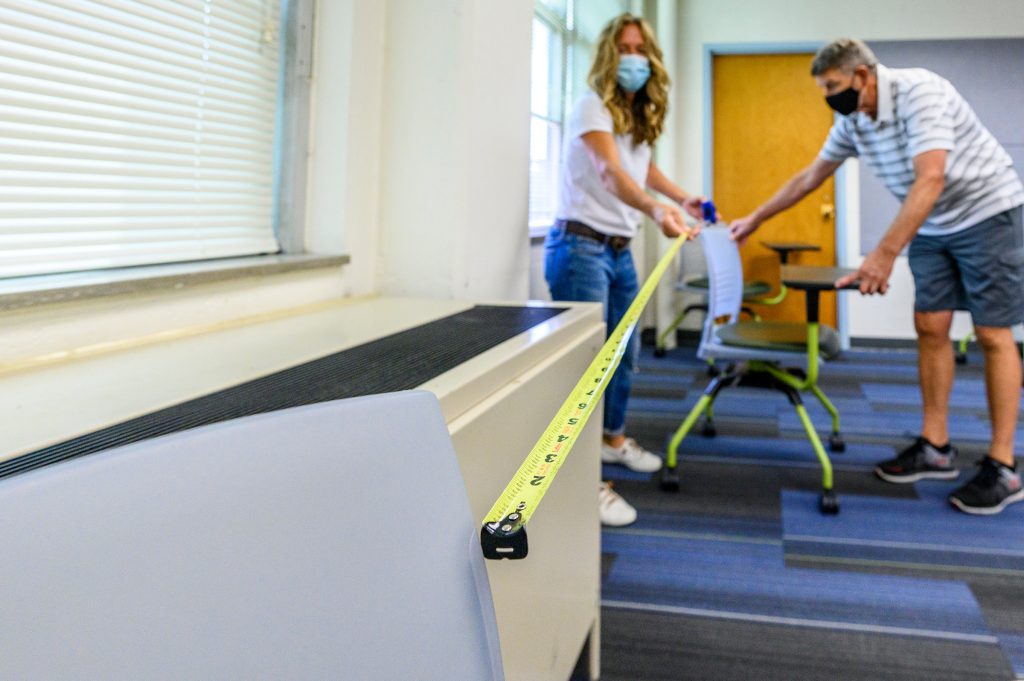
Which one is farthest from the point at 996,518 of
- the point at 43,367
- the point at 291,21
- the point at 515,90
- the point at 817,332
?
the point at 43,367

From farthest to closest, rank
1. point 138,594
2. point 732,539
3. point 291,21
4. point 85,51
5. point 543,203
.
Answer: point 543,203 → point 732,539 → point 291,21 → point 85,51 → point 138,594

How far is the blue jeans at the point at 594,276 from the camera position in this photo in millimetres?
2293

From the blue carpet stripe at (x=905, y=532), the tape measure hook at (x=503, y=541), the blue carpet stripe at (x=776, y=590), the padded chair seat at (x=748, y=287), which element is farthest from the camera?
the padded chair seat at (x=748, y=287)

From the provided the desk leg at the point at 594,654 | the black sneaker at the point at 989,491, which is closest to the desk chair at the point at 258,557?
the desk leg at the point at 594,654

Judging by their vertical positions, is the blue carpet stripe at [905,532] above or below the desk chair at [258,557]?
below

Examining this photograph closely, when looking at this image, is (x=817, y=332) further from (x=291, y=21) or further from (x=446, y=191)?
(x=291, y=21)

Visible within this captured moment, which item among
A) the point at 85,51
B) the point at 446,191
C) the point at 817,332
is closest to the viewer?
the point at 85,51

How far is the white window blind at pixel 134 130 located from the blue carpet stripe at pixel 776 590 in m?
1.21

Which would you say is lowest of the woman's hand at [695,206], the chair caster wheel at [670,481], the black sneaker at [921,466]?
the chair caster wheel at [670,481]

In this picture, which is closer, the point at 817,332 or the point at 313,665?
the point at 313,665

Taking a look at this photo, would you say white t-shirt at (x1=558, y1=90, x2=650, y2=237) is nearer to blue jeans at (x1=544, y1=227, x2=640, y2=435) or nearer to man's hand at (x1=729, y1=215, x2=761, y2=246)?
blue jeans at (x1=544, y1=227, x2=640, y2=435)

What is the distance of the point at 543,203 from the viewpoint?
4.13 meters

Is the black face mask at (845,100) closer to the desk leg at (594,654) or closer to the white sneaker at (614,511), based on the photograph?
the white sneaker at (614,511)

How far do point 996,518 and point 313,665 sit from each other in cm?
257
